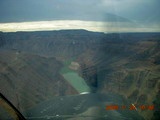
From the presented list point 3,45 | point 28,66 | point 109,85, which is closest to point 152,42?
point 109,85

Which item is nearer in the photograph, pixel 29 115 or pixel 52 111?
pixel 29 115

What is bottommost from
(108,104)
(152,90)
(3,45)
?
(108,104)

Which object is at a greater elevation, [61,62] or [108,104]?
[61,62]

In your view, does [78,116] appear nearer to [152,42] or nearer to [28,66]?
[28,66]

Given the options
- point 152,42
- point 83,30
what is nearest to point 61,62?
point 83,30

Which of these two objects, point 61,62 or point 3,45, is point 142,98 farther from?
point 3,45

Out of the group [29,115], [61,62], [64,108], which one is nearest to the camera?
[29,115]

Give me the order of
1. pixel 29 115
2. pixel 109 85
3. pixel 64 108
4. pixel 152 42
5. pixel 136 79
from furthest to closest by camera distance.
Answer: pixel 152 42
pixel 109 85
pixel 136 79
pixel 64 108
pixel 29 115
